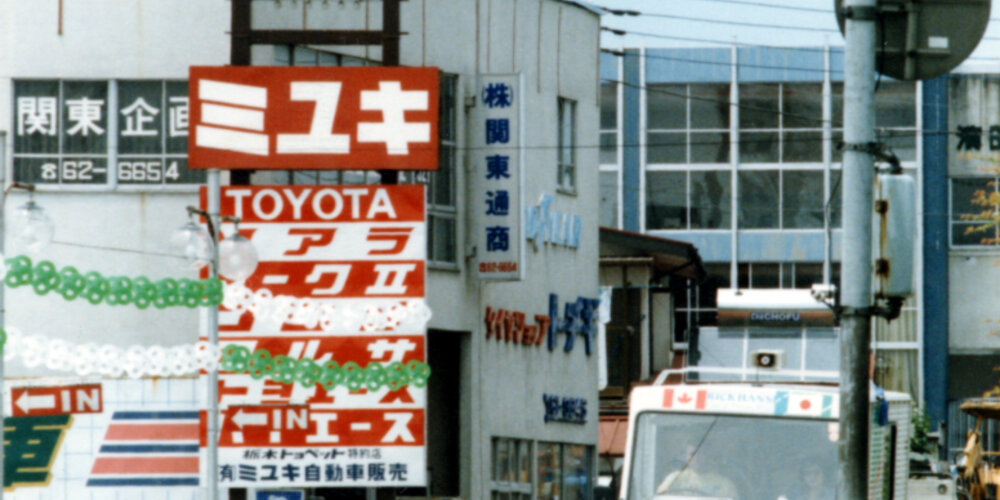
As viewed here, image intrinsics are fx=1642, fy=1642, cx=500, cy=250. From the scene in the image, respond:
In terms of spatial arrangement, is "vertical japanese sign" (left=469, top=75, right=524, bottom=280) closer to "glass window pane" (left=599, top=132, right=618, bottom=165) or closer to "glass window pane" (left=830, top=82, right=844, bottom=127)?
"glass window pane" (left=599, top=132, right=618, bottom=165)

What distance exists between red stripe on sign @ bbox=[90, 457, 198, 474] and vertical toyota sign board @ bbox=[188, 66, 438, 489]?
784 mm

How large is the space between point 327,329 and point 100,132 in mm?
3931

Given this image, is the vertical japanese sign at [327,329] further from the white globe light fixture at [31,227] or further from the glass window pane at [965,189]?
the glass window pane at [965,189]

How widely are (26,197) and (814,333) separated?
10045 mm

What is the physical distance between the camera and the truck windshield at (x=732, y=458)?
563 inches

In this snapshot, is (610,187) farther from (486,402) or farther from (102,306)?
(102,306)

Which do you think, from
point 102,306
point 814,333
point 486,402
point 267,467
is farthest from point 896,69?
point 486,402

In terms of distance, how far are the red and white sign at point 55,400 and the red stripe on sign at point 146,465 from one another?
0.69 m

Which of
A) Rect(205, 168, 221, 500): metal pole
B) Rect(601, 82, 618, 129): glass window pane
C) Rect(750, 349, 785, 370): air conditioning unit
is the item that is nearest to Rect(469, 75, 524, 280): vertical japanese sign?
Rect(205, 168, 221, 500): metal pole

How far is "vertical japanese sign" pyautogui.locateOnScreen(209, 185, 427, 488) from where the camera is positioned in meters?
20.3

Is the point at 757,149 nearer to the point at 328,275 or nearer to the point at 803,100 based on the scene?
the point at 803,100

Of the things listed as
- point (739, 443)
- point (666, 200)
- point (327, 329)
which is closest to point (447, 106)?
point (327, 329)

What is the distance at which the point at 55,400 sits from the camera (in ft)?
66.4

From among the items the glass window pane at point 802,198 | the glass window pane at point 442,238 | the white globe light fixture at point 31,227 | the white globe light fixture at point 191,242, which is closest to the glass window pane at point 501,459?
the glass window pane at point 442,238
